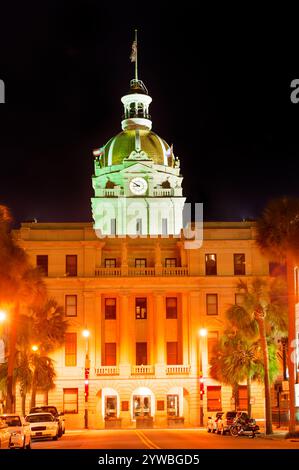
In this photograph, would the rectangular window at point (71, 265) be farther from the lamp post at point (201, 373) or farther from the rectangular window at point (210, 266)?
the lamp post at point (201, 373)

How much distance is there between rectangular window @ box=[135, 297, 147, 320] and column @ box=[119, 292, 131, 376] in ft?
6.85

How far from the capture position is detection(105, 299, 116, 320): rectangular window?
271 feet

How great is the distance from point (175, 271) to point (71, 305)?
9758 mm

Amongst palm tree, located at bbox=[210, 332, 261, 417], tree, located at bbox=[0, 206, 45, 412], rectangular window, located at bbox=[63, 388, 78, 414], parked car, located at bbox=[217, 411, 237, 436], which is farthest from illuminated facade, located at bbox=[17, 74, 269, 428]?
parked car, located at bbox=[217, 411, 237, 436]

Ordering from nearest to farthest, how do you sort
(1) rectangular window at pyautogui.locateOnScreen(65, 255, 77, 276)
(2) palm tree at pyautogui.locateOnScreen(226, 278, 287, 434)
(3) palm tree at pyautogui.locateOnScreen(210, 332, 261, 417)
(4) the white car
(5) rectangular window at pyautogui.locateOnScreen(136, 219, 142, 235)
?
(4) the white car < (2) palm tree at pyautogui.locateOnScreen(226, 278, 287, 434) < (3) palm tree at pyautogui.locateOnScreen(210, 332, 261, 417) < (1) rectangular window at pyautogui.locateOnScreen(65, 255, 77, 276) < (5) rectangular window at pyautogui.locateOnScreen(136, 219, 142, 235)

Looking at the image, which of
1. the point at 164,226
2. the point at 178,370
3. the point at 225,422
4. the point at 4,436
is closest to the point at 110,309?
the point at 178,370

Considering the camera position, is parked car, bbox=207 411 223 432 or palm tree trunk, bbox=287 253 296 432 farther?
parked car, bbox=207 411 223 432

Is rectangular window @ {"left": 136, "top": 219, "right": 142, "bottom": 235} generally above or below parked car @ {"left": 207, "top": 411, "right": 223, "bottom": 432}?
above

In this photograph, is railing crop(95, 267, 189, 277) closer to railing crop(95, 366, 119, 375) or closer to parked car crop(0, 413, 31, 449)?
railing crop(95, 366, 119, 375)

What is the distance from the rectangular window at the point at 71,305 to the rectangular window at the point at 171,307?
27.6 feet

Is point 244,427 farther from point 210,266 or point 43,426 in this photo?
point 210,266

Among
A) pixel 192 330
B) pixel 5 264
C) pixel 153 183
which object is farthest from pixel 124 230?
pixel 5 264

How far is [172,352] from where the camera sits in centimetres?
8200

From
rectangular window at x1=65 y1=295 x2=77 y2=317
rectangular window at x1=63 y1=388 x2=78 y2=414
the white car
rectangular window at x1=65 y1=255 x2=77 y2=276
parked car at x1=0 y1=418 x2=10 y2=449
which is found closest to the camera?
parked car at x1=0 y1=418 x2=10 y2=449
